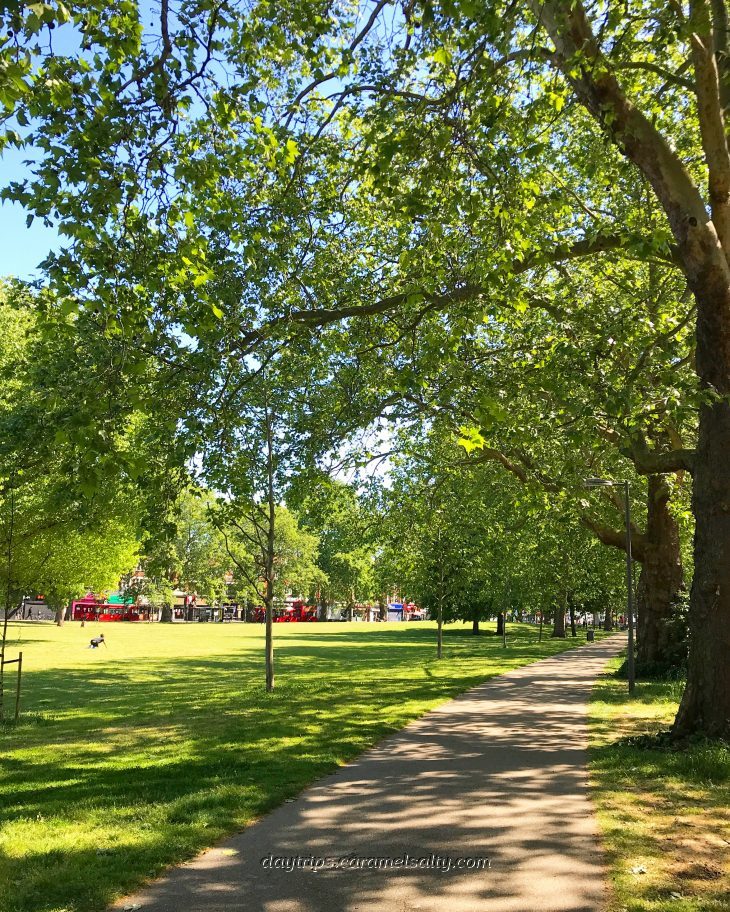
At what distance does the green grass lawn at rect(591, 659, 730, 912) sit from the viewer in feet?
15.9

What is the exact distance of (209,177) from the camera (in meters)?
8.11

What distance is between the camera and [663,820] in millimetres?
6543

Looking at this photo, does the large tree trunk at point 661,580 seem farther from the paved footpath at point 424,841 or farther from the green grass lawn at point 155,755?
the paved footpath at point 424,841

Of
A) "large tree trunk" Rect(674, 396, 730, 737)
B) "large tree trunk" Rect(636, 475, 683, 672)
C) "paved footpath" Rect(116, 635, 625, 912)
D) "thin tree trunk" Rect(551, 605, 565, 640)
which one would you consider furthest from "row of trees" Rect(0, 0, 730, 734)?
"thin tree trunk" Rect(551, 605, 565, 640)

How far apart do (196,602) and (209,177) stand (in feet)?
357

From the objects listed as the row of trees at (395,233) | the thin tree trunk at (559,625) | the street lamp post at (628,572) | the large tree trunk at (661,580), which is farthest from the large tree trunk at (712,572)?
the thin tree trunk at (559,625)

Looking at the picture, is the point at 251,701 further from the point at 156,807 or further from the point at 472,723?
the point at 156,807

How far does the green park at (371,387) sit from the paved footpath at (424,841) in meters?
0.04

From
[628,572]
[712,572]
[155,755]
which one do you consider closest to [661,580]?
[628,572]

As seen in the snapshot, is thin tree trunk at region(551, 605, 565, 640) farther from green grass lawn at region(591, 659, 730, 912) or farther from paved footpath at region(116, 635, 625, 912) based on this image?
paved footpath at region(116, 635, 625, 912)

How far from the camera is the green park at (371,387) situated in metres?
5.63

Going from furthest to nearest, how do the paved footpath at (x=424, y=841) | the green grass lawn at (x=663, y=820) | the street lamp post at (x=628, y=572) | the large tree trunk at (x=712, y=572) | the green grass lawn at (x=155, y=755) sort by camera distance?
the street lamp post at (x=628, y=572)
the large tree trunk at (x=712, y=572)
the green grass lawn at (x=155, y=755)
the green grass lawn at (x=663, y=820)
the paved footpath at (x=424, y=841)

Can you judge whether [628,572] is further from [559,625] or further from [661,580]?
[559,625]

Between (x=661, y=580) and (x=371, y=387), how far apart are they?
34.8 feet
